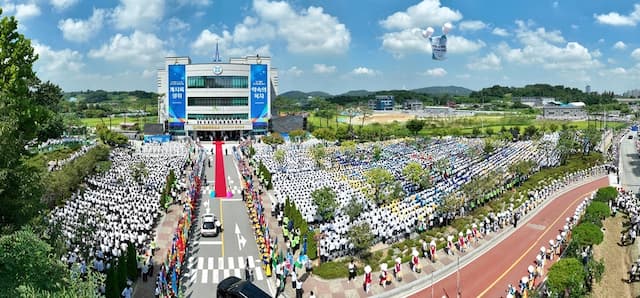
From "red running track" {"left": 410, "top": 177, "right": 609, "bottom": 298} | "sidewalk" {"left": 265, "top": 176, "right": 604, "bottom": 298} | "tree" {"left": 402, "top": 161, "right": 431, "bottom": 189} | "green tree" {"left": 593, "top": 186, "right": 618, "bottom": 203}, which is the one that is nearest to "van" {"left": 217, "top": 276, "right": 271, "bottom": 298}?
"sidewalk" {"left": 265, "top": 176, "right": 604, "bottom": 298}

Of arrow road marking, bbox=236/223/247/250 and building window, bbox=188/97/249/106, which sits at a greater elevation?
building window, bbox=188/97/249/106

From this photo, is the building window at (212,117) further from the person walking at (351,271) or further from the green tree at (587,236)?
the green tree at (587,236)

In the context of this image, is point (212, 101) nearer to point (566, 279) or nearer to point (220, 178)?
point (220, 178)

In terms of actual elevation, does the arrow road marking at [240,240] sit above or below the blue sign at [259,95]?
below

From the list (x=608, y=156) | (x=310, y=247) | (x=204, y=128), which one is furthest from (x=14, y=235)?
(x=204, y=128)

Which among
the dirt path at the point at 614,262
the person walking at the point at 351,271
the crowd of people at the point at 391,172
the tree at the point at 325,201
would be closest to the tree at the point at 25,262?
the person walking at the point at 351,271

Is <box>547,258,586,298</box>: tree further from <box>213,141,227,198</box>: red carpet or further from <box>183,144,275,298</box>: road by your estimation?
<box>213,141,227,198</box>: red carpet
